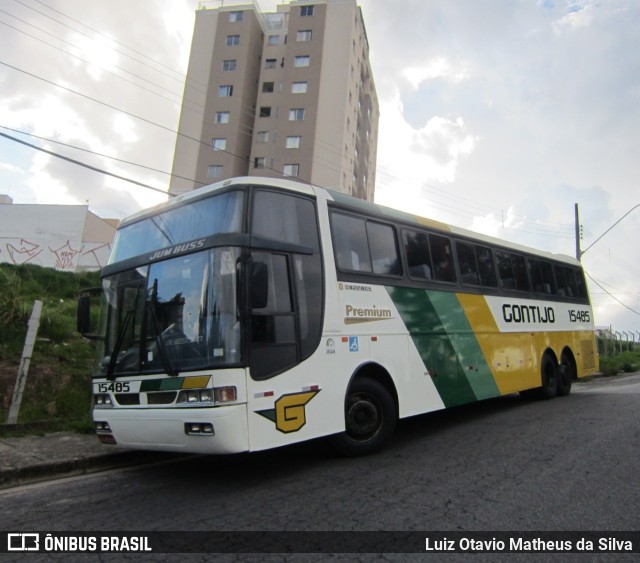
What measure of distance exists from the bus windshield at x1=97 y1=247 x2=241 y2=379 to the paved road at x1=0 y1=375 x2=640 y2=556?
1212 millimetres

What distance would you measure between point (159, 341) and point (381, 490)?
2.57 m

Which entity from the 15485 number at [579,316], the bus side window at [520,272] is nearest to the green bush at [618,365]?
the 15485 number at [579,316]

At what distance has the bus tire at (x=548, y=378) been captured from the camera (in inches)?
401

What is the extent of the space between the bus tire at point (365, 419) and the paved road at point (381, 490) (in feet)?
0.64

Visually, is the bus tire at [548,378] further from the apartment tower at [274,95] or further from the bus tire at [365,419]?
the apartment tower at [274,95]

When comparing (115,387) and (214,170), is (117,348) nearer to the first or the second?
(115,387)

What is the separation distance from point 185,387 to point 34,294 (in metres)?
10.1

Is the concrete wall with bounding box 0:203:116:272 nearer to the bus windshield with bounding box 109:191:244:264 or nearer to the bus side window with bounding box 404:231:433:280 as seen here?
the bus windshield with bounding box 109:191:244:264

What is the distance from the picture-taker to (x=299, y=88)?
41.7 m

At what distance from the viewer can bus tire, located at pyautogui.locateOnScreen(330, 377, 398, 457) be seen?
561 cm

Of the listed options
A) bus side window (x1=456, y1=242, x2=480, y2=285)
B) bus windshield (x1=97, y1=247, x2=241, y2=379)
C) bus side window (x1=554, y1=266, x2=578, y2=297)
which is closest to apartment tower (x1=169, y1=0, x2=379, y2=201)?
bus side window (x1=554, y1=266, x2=578, y2=297)

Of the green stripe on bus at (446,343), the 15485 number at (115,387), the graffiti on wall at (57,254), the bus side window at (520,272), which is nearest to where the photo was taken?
the 15485 number at (115,387)

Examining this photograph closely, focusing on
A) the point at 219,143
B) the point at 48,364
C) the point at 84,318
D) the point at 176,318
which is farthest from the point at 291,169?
the point at 176,318

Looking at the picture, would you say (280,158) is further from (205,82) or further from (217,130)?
(205,82)
